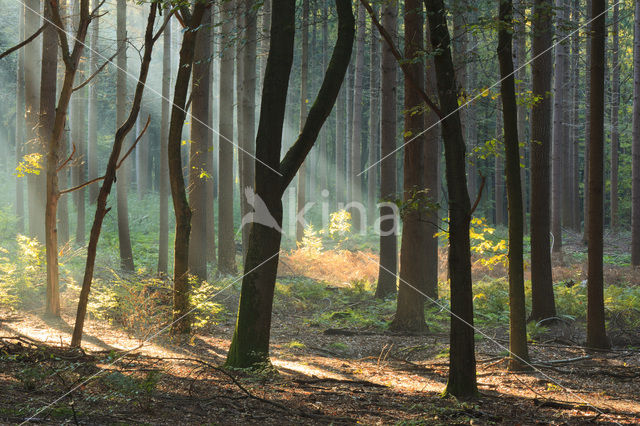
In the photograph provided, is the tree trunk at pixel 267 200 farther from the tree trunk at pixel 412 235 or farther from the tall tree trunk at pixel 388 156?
the tall tree trunk at pixel 388 156

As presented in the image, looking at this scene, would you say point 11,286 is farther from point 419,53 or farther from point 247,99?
point 419,53

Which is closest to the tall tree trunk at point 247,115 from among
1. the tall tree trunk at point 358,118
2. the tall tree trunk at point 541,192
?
the tall tree trunk at point 358,118

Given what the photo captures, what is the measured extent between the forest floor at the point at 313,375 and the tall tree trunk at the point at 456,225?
333 mm

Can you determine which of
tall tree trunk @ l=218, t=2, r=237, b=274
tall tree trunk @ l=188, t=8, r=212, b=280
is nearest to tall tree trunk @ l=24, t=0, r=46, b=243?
tall tree trunk @ l=188, t=8, r=212, b=280

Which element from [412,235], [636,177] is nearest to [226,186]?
[412,235]

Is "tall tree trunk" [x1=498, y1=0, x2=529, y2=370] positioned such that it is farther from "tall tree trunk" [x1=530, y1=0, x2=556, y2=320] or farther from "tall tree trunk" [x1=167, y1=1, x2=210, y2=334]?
"tall tree trunk" [x1=167, y1=1, x2=210, y2=334]

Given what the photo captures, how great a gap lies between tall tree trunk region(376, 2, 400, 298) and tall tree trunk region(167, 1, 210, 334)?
4.54 metres

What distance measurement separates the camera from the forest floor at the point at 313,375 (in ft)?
15.2

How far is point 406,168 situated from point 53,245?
626 cm

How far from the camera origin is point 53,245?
30.3 ft

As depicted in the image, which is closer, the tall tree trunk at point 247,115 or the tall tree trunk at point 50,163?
the tall tree trunk at point 50,163

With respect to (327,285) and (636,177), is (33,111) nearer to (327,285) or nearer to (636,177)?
(327,285)

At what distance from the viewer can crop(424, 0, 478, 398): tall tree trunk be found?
5.53 metres

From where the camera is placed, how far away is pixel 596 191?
830cm
